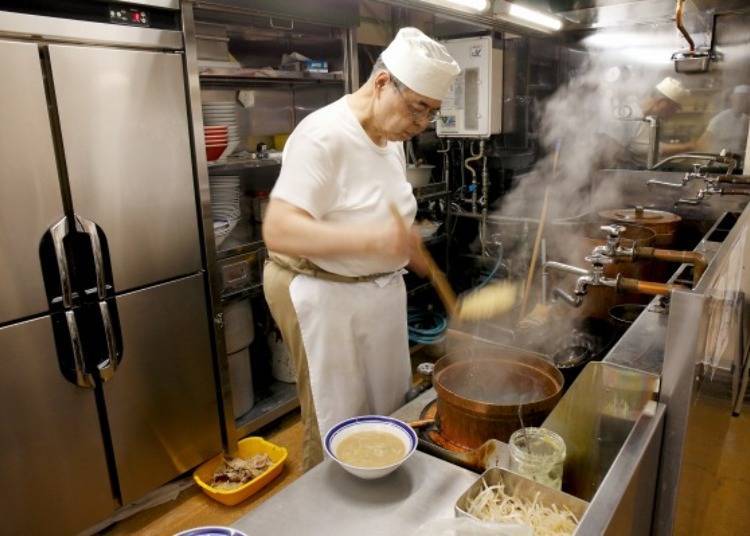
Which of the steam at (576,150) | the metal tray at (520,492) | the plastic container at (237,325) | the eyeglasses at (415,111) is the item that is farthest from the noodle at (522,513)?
the steam at (576,150)

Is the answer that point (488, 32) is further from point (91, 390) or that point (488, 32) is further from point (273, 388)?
point (91, 390)

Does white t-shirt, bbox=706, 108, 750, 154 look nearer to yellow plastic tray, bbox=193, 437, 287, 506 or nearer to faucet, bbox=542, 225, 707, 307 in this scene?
faucet, bbox=542, 225, 707, 307

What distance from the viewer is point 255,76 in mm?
2777

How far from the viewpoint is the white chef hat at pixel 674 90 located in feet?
13.3

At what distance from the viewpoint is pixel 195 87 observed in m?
2.40

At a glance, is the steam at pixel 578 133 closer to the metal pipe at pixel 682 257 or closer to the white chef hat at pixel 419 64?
the metal pipe at pixel 682 257

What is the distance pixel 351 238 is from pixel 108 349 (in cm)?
133

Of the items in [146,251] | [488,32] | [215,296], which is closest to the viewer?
[146,251]

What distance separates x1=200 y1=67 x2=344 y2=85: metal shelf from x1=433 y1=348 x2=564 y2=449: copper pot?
6.36 ft

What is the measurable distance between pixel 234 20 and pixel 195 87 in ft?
2.83

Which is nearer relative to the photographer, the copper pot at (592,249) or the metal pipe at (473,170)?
the copper pot at (592,249)

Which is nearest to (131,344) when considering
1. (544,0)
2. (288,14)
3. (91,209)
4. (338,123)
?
(91,209)

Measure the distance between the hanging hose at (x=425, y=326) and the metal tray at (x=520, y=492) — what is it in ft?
9.66

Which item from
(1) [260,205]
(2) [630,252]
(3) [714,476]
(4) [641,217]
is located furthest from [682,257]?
(1) [260,205]
